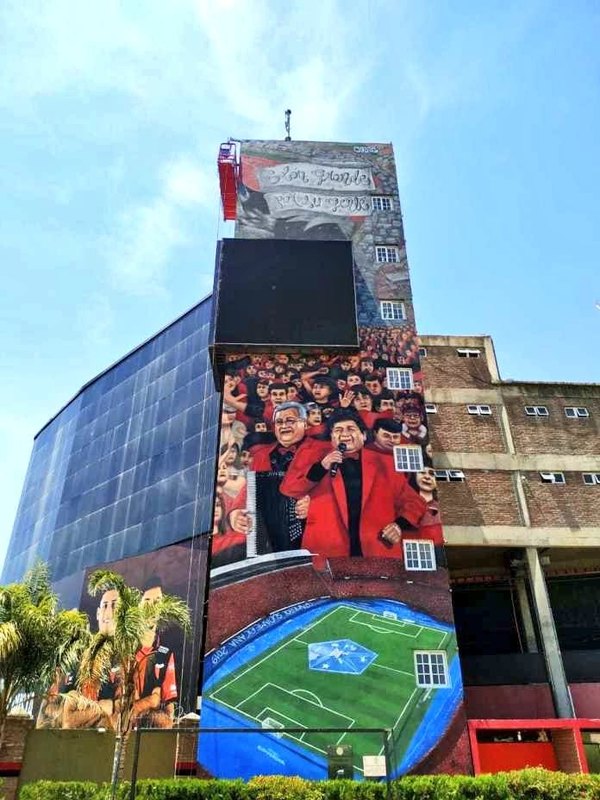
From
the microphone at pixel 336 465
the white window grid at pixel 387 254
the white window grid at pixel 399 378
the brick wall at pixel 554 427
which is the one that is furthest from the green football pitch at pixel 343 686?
the white window grid at pixel 387 254

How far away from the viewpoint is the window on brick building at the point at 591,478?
31.1m

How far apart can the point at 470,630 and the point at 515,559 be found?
203 inches

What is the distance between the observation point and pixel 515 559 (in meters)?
31.1

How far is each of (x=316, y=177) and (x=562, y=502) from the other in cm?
2264

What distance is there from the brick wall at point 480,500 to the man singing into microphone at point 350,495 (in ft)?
16.9

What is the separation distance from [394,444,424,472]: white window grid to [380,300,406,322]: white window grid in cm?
713

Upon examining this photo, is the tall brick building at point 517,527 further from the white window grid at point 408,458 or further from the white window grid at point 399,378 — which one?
the white window grid at point 399,378

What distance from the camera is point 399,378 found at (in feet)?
93.4

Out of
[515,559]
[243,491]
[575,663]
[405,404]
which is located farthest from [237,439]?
[575,663]

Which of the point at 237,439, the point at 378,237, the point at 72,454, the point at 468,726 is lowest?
the point at 468,726

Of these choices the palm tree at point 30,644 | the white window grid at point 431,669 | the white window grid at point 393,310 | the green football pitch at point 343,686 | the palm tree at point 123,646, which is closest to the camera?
the palm tree at point 30,644

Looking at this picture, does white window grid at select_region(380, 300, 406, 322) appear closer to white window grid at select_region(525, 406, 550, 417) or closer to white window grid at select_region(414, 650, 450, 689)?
white window grid at select_region(525, 406, 550, 417)

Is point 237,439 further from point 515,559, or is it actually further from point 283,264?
point 515,559

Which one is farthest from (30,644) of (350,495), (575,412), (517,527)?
(575,412)
